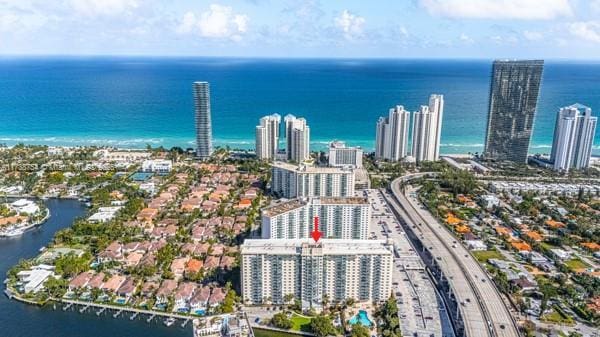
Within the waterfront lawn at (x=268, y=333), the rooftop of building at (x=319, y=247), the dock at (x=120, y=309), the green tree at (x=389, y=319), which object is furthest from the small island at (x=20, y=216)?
the green tree at (x=389, y=319)

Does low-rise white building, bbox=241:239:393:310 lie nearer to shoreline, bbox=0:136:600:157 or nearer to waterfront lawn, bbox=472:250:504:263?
waterfront lawn, bbox=472:250:504:263

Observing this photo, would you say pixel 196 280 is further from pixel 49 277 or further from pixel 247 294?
pixel 49 277

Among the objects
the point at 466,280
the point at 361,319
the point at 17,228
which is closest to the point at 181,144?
the point at 17,228

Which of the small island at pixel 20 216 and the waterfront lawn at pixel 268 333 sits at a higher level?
the small island at pixel 20 216

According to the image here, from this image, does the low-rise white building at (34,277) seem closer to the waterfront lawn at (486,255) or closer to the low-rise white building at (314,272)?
the low-rise white building at (314,272)

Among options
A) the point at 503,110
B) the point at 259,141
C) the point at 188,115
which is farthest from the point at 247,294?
the point at 188,115
